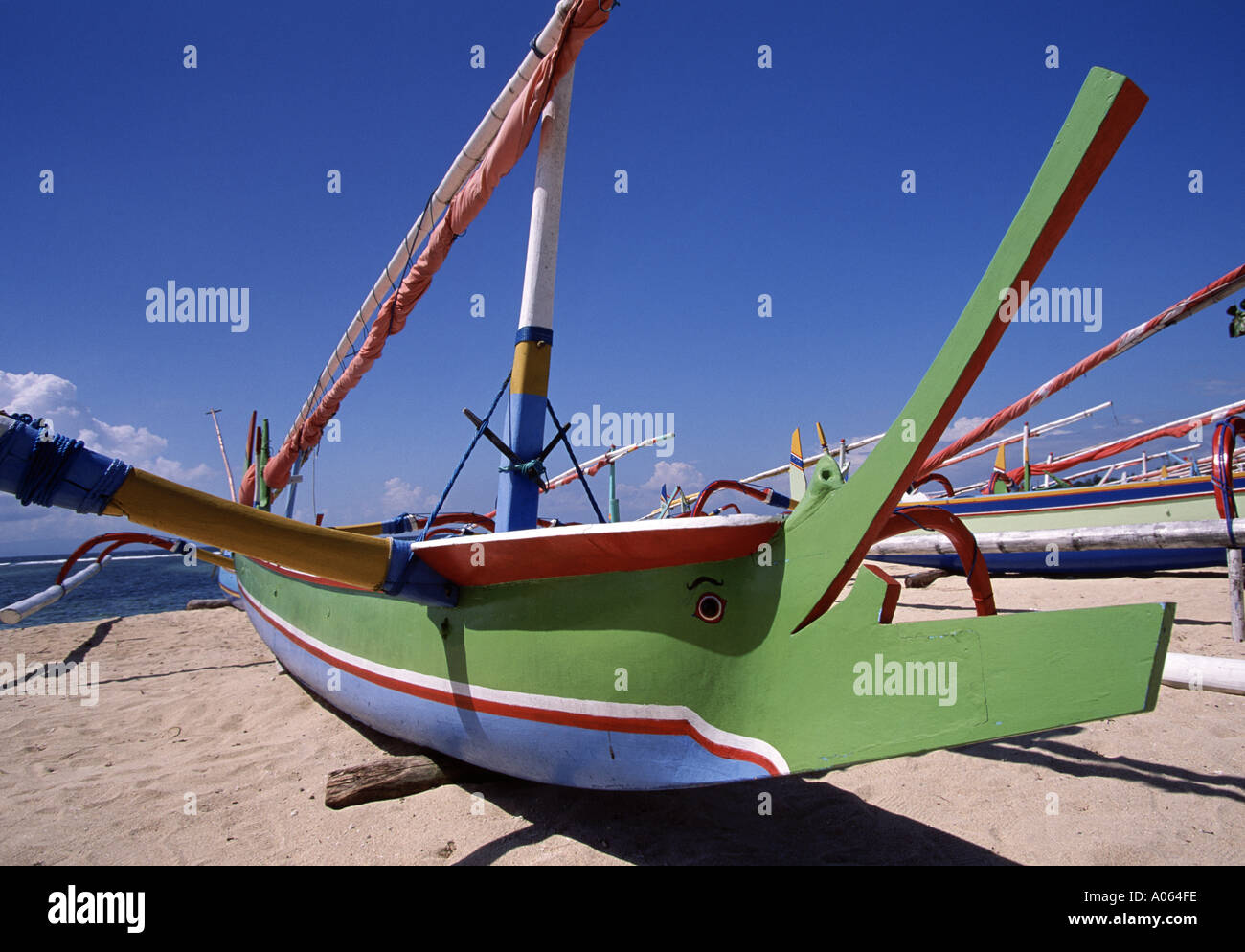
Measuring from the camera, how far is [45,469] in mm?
2018

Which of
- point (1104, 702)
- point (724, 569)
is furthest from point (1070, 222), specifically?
point (724, 569)

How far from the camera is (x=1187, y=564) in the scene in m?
8.77

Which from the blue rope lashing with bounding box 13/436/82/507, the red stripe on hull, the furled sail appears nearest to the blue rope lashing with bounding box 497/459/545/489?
the red stripe on hull

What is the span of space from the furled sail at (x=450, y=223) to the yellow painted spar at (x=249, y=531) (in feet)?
11.2

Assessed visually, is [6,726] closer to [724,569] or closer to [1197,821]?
[724,569]

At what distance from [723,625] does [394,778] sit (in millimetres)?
2195

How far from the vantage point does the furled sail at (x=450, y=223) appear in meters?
4.02

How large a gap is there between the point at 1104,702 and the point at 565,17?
468cm

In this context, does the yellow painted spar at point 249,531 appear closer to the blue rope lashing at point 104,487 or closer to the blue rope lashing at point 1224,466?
the blue rope lashing at point 104,487

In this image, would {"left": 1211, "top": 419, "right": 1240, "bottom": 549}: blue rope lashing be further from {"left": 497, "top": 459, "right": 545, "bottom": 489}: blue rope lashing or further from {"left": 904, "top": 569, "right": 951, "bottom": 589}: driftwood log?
{"left": 904, "top": 569, "right": 951, "bottom": 589}: driftwood log

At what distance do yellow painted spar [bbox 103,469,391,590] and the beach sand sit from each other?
4.39ft

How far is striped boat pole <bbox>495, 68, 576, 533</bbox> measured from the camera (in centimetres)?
388
